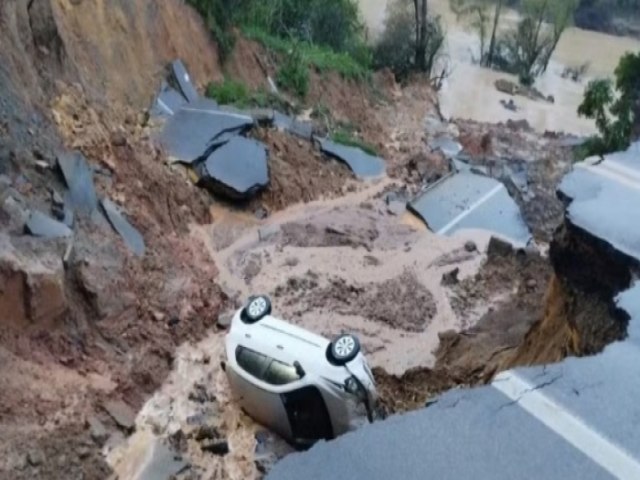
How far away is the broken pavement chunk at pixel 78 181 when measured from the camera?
1126cm

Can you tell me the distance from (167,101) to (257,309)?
777 centimetres

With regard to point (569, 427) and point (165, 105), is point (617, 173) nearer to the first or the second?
point (569, 427)

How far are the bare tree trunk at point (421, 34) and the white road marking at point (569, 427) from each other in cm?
2251

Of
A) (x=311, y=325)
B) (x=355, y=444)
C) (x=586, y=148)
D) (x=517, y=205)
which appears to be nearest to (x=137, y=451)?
(x=311, y=325)

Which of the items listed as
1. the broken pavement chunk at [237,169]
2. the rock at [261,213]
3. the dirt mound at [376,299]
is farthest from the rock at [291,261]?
the broken pavement chunk at [237,169]

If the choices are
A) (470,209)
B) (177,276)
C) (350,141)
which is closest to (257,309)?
(177,276)

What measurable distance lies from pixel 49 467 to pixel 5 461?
384mm

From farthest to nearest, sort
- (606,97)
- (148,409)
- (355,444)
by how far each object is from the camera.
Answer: (606,97) < (148,409) < (355,444)

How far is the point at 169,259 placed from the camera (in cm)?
1184

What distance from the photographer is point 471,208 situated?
15.0m

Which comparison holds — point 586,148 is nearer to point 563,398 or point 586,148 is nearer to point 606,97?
point 606,97

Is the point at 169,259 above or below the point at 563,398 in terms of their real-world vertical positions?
below

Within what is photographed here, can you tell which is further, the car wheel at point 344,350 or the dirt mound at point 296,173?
the dirt mound at point 296,173

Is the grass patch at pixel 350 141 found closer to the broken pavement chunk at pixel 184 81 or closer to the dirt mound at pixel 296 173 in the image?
the dirt mound at pixel 296 173
